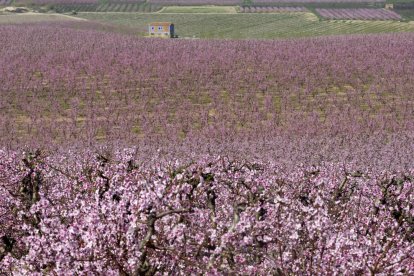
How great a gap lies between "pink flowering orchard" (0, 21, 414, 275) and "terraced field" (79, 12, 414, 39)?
122 feet

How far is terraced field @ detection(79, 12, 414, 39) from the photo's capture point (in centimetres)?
10069

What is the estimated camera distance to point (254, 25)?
4572 inches

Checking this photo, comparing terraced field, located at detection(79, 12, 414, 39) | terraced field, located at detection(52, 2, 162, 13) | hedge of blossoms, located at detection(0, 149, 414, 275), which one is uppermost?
hedge of blossoms, located at detection(0, 149, 414, 275)

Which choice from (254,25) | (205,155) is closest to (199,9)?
(254,25)

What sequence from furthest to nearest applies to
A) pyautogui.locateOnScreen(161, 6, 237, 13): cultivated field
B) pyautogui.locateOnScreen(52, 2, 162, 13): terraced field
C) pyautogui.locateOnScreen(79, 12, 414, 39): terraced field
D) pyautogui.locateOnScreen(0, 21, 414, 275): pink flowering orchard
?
pyautogui.locateOnScreen(52, 2, 162, 13): terraced field < pyautogui.locateOnScreen(161, 6, 237, 13): cultivated field < pyautogui.locateOnScreen(79, 12, 414, 39): terraced field < pyautogui.locateOnScreen(0, 21, 414, 275): pink flowering orchard

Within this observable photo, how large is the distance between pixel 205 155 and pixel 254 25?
95.3 m

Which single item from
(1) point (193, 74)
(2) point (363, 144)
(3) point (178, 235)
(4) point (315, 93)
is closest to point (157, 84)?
→ (1) point (193, 74)

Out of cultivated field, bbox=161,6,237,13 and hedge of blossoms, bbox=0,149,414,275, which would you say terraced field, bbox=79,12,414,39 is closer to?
cultivated field, bbox=161,6,237,13

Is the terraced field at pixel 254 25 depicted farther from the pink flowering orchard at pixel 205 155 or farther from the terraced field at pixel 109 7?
the pink flowering orchard at pixel 205 155

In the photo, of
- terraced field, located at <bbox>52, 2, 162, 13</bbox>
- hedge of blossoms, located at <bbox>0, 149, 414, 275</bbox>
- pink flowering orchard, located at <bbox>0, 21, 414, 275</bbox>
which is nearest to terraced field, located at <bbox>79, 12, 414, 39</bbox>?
terraced field, located at <bbox>52, 2, 162, 13</bbox>

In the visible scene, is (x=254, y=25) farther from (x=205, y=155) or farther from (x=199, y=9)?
(x=205, y=155)

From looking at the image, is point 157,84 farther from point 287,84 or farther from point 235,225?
point 235,225

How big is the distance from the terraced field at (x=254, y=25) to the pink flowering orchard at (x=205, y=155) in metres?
37.3

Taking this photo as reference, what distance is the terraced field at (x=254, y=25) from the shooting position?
100688 millimetres
